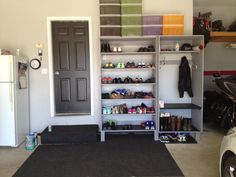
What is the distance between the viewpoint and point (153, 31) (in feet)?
13.9

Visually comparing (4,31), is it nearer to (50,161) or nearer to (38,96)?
(38,96)

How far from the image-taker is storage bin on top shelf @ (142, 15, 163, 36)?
420 cm

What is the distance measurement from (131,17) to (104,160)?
2405mm

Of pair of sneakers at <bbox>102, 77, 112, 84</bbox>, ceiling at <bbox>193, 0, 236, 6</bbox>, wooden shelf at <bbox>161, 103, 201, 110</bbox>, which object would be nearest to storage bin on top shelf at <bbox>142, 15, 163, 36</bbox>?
pair of sneakers at <bbox>102, 77, 112, 84</bbox>

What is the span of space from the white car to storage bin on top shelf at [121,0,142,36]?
2515mm

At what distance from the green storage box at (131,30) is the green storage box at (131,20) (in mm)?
68

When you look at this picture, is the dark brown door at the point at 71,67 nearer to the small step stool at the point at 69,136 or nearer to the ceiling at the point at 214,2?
the small step stool at the point at 69,136

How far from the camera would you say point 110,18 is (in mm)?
4152

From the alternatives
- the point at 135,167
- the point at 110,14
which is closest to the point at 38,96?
the point at 110,14

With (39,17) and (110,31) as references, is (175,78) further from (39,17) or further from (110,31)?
(39,17)

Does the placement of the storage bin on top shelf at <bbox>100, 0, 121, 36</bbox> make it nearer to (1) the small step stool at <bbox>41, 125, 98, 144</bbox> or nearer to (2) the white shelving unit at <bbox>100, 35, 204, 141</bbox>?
(2) the white shelving unit at <bbox>100, 35, 204, 141</bbox>

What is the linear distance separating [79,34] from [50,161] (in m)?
2.46

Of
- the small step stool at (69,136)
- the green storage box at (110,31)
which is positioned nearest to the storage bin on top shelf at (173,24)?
the green storage box at (110,31)

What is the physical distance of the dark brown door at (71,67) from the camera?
15.2ft
